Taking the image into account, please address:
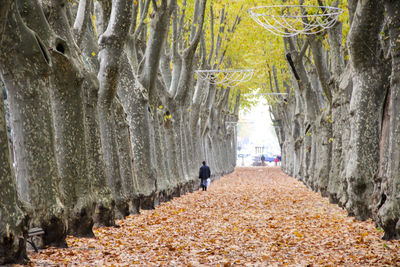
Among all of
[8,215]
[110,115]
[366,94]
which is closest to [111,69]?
[110,115]

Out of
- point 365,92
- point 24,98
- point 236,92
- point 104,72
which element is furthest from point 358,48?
point 236,92

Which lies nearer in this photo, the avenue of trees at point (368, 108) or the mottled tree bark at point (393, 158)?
the mottled tree bark at point (393, 158)

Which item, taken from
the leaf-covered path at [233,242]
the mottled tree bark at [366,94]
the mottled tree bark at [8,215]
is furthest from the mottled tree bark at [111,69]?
the mottled tree bark at [8,215]

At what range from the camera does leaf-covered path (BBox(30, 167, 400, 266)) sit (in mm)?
7562

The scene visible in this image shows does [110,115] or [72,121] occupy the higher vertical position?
[110,115]

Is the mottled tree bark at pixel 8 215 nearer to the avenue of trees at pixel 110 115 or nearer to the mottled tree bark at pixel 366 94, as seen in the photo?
the avenue of trees at pixel 110 115

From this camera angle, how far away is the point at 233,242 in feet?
31.7

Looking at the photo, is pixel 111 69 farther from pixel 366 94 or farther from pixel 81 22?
pixel 366 94

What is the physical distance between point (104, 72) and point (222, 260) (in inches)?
214

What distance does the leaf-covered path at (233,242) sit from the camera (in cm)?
756

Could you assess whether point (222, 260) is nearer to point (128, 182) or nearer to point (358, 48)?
point (358, 48)

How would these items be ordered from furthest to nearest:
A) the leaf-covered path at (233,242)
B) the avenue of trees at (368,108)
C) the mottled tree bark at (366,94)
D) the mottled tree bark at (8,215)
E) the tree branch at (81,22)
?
the tree branch at (81,22) < the mottled tree bark at (366,94) < the avenue of trees at (368,108) < the leaf-covered path at (233,242) < the mottled tree bark at (8,215)

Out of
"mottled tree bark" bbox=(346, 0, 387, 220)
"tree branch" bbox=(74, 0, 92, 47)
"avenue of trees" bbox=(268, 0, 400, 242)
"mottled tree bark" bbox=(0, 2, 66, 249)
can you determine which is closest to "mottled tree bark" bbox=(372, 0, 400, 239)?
"avenue of trees" bbox=(268, 0, 400, 242)

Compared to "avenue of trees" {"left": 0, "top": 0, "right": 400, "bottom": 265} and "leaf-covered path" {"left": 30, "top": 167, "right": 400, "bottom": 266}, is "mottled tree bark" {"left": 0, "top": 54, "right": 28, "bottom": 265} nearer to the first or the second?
"avenue of trees" {"left": 0, "top": 0, "right": 400, "bottom": 265}
